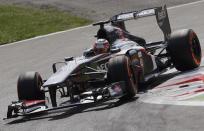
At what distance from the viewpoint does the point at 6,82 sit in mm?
18312

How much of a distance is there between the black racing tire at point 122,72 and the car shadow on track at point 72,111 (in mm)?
179

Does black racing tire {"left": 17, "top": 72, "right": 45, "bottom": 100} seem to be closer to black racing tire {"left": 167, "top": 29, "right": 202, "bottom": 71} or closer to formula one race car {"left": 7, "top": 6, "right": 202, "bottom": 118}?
formula one race car {"left": 7, "top": 6, "right": 202, "bottom": 118}

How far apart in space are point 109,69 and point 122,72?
28cm

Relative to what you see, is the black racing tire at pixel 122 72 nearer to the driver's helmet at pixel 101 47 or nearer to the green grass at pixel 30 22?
the driver's helmet at pixel 101 47

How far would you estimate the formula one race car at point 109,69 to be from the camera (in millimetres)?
11609

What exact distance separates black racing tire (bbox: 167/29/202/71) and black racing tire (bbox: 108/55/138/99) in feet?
7.11

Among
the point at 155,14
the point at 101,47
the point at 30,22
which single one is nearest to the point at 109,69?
the point at 101,47

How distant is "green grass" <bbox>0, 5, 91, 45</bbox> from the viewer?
89.9 ft

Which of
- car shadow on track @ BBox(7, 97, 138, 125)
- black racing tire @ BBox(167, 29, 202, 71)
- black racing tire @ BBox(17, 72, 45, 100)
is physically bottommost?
car shadow on track @ BBox(7, 97, 138, 125)

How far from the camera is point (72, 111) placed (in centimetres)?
1184

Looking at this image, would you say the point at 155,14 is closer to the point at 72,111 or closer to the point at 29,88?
the point at 29,88

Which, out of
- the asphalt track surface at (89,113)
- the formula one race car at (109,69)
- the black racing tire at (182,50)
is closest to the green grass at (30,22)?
the asphalt track surface at (89,113)

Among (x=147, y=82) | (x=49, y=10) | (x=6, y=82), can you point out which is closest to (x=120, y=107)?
(x=147, y=82)

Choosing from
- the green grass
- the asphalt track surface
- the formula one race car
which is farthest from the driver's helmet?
the green grass
